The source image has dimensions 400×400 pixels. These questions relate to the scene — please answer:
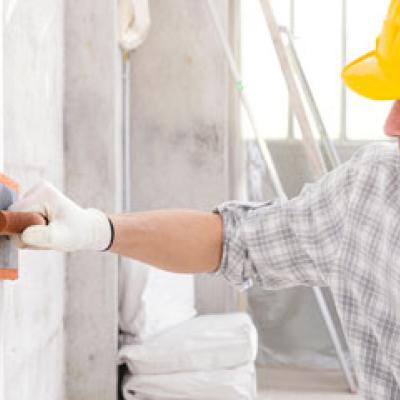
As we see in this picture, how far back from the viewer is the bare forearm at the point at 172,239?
129 cm

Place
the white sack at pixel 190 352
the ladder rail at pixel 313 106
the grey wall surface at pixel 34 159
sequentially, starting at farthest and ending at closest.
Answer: the ladder rail at pixel 313 106 → the white sack at pixel 190 352 → the grey wall surface at pixel 34 159

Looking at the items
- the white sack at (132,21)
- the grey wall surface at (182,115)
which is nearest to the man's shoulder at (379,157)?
the white sack at (132,21)

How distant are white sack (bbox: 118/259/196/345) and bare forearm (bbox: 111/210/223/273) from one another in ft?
4.66

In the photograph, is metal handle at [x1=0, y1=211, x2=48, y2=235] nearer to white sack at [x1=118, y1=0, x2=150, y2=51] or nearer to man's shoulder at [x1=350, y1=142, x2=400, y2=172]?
man's shoulder at [x1=350, y1=142, x2=400, y2=172]

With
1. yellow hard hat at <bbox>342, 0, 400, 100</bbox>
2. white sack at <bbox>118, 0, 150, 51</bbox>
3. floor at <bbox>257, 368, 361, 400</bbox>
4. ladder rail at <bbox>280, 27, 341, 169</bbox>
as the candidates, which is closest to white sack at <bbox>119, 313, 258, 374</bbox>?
floor at <bbox>257, 368, 361, 400</bbox>

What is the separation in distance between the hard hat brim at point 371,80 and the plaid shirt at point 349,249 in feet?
0.45

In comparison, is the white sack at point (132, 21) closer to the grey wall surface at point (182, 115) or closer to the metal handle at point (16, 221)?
the grey wall surface at point (182, 115)

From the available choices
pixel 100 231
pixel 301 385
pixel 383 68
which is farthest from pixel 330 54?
pixel 100 231

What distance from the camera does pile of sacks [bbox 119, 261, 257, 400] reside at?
2.59 metres

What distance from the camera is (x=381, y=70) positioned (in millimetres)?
1167

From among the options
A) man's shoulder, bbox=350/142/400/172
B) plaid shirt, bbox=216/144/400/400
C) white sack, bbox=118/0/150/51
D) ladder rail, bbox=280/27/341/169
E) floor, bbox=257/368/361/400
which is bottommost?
floor, bbox=257/368/361/400

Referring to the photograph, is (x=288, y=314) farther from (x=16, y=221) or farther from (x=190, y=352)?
(x=16, y=221)

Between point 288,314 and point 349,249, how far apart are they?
2.27 meters

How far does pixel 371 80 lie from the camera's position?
1.20m
